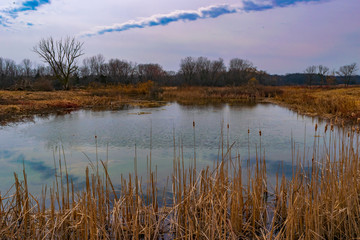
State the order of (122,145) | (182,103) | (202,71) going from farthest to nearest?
(202,71), (182,103), (122,145)

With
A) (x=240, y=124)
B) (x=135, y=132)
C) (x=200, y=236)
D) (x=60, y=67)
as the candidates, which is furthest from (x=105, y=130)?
(x=60, y=67)

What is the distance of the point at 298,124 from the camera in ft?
33.7

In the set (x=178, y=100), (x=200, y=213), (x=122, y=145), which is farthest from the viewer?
(x=178, y=100)

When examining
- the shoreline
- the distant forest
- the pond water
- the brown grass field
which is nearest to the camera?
the brown grass field

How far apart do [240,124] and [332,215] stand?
7860 millimetres

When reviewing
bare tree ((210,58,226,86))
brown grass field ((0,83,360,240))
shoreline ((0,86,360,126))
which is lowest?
brown grass field ((0,83,360,240))

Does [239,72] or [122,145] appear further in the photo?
[239,72]

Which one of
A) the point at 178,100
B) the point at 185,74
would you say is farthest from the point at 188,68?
the point at 178,100

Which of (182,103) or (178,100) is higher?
(178,100)

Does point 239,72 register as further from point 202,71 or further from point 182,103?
point 182,103

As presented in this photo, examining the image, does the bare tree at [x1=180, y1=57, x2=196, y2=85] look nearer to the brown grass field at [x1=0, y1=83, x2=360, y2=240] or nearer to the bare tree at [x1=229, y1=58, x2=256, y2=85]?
the bare tree at [x1=229, y1=58, x2=256, y2=85]

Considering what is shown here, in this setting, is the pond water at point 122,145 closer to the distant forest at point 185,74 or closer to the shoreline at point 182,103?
the shoreline at point 182,103

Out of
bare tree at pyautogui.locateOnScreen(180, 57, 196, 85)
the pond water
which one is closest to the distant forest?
bare tree at pyautogui.locateOnScreen(180, 57, 196, 85)

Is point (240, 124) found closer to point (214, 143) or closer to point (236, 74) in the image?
point (214, 143)
